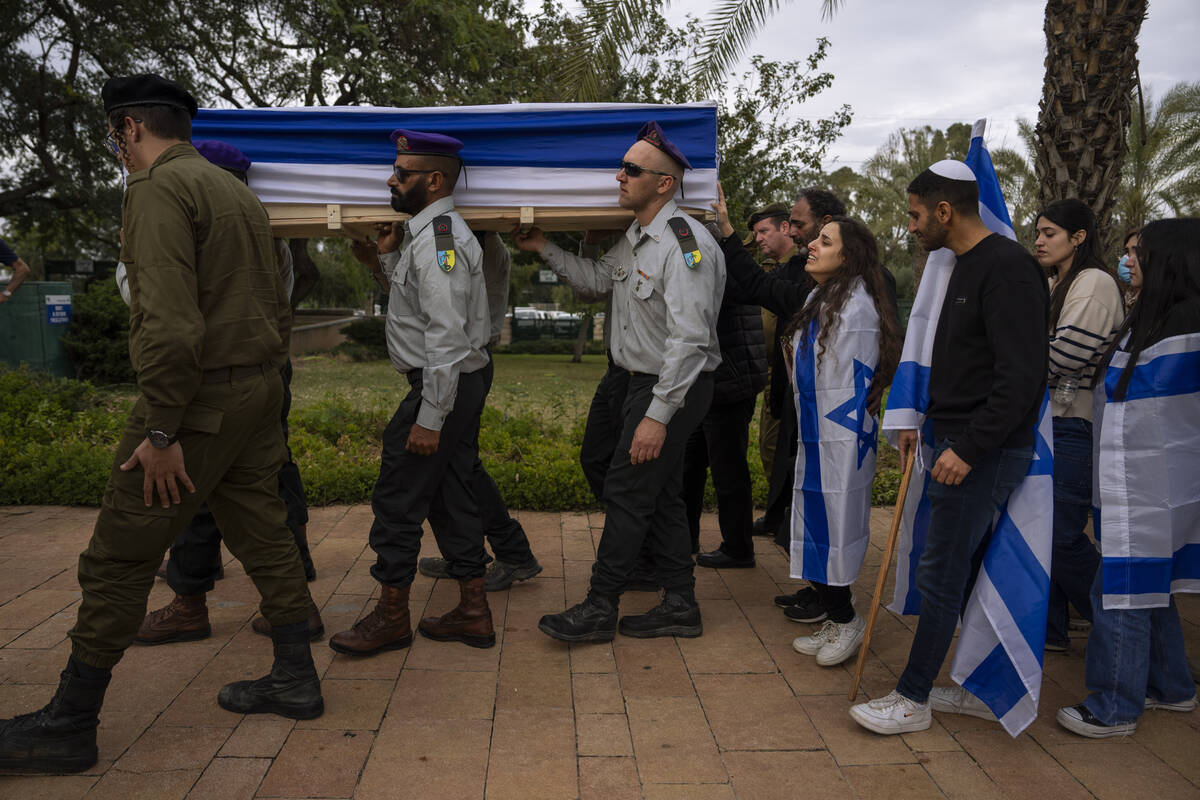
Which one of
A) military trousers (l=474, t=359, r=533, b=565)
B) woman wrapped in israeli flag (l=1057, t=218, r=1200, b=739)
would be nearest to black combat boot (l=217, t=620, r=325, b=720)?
military trousers (l=474, t=359, r=533, b=565)

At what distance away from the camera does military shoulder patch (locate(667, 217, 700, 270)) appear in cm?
352

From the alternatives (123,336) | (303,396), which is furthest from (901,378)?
(123,336)

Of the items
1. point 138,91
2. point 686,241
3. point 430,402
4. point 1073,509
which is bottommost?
point 1073,509

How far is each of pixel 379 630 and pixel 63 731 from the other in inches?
45.1

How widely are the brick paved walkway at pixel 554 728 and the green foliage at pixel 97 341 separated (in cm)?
881

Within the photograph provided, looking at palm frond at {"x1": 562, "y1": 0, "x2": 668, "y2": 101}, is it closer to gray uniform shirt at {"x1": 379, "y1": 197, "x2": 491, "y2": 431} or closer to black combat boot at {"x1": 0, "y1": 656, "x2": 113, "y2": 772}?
gray uniform shirt at {"x1": 379, "y1": 197, "x2": 491, "y2": 431}

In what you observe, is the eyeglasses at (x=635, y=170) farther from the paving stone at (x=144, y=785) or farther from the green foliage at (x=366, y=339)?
the green foliage at (x=366, y=339)

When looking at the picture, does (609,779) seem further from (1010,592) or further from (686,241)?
(686,241)

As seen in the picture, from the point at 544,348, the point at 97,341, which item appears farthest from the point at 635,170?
the point at 544,348

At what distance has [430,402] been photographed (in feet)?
11.1

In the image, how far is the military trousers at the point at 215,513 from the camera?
2.70 m

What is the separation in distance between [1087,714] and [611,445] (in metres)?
2.17

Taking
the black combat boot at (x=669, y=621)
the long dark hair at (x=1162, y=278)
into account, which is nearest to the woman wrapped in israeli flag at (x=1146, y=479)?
the long dark hair at (x=1162, y=278)

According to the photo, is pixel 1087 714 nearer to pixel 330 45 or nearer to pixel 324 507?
pixel 324 507
